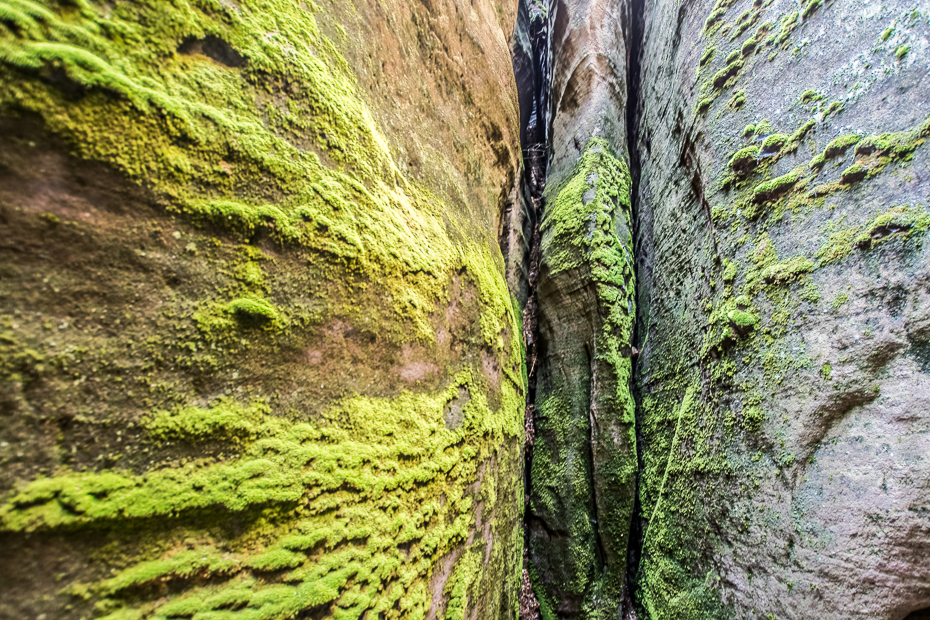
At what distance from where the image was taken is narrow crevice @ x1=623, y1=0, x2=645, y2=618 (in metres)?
3.73

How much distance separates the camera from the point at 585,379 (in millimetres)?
4344

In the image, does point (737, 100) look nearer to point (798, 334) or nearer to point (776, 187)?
point (776, 187)

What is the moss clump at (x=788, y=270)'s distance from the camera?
258 centimetres

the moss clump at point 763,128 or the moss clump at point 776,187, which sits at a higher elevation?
the moss clump at point 763,128

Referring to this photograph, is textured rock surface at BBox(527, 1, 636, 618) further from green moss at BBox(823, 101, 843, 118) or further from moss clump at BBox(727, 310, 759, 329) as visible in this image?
green moss at BBox(823, 101, 843, 118)

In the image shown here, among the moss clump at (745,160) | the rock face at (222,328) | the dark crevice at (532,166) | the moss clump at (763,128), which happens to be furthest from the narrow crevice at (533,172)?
the moss clump at (763,128)

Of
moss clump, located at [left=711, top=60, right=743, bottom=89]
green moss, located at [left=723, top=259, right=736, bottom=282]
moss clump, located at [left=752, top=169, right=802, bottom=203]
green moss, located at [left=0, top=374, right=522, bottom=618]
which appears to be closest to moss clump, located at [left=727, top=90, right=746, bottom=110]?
moss clump, located at [left=711, top=60, right=743, bottom=89]

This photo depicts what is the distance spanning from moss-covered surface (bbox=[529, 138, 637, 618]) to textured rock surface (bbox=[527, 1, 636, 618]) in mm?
13

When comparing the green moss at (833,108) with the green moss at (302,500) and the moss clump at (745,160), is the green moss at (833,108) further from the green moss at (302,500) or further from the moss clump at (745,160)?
the green moss at (302,500)

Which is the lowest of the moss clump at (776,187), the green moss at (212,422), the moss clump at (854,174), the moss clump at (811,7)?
the green moss at (212,422)

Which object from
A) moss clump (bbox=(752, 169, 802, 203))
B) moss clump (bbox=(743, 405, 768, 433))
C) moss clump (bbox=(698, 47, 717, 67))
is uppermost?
moss clump (bbox=(698, 47, 717, 67))

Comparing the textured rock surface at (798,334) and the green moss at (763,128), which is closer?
the textured rock surface at (798,334)

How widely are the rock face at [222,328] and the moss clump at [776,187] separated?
3065 mm

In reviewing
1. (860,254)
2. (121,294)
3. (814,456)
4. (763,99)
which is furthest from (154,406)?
(763,99)
